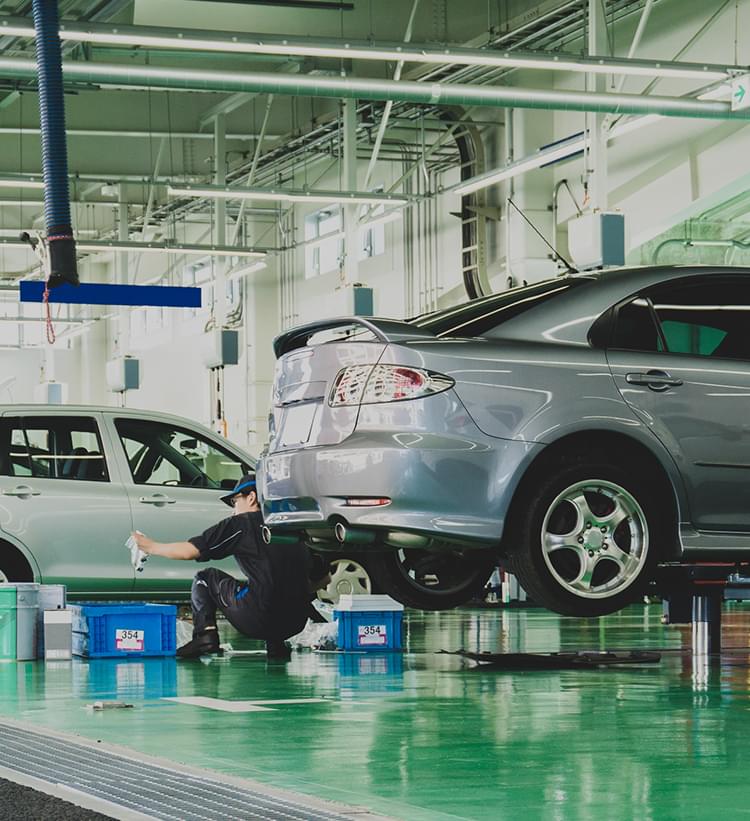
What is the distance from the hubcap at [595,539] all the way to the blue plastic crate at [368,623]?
4.93 m

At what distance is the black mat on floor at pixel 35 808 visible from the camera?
13.4 ft

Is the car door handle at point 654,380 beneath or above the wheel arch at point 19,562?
above

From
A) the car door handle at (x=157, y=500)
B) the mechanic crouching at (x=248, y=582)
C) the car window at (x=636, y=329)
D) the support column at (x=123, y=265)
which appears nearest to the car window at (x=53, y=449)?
the car door handle at (x=157, y=500)

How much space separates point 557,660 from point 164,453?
311 centimetres

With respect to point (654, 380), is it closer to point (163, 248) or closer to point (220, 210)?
point (163, 248)

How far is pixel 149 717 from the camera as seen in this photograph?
6414mm

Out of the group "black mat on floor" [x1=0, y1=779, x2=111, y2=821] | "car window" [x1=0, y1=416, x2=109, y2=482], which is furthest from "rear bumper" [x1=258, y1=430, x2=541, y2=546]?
"car window" [x1=0, y1=416, x2=109, y2=482]

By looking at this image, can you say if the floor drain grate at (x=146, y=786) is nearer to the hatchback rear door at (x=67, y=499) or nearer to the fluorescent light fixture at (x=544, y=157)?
the hatchback rear door at (x=67, y=499)

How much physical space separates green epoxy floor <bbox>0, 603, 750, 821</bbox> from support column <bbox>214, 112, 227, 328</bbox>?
14925 millimetres

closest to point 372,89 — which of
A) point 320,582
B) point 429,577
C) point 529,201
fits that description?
point 320,582

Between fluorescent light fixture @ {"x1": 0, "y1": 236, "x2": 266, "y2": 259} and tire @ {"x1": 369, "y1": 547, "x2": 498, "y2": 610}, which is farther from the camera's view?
fluorescent light fixture @ {"x1": 0, "y1": 236, "x2": 266, "y2": 259}

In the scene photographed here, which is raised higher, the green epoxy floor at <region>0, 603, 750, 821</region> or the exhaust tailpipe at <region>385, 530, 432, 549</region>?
the exhaust tailpipe at <region>385, 530, 432, 549</region>

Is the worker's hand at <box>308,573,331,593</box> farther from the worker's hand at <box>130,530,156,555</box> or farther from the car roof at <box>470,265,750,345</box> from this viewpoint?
the car roof at <box>470,265,750,345</box>

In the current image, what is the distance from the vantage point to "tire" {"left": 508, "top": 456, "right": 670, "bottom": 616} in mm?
5109
